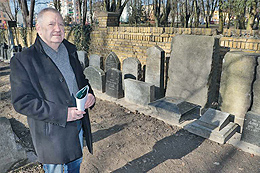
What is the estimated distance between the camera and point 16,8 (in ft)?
120

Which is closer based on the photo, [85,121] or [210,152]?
[85,121]

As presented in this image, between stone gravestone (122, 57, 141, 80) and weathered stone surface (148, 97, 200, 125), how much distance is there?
1.50 meters

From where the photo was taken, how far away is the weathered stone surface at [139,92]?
515 cm

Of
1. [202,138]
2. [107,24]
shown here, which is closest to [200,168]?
[202,138]

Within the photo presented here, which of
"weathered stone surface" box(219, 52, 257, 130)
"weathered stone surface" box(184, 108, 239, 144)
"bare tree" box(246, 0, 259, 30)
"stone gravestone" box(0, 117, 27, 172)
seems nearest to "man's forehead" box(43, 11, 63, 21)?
"stone gravestone" box(0, 117, 27, 172)

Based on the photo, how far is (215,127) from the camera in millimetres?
3807

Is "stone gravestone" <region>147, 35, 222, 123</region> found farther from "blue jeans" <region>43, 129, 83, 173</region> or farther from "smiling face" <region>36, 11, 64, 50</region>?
"smiling face" <region>36, 11, 64, 50</region>

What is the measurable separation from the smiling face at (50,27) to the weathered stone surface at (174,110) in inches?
129

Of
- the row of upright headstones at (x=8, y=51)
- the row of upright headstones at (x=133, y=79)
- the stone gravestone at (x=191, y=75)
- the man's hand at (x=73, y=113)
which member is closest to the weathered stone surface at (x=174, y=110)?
the stone gravestone at (x=191, y=75)

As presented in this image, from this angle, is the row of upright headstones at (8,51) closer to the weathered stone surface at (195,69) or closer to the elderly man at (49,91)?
the weathered stone surface at (195,69)

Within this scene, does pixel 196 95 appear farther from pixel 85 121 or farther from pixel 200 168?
pixel 85 121

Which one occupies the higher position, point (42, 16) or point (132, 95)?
point (42, 16)

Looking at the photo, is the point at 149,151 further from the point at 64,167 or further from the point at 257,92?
the point at 257,92

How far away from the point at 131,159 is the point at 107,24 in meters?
5.88
